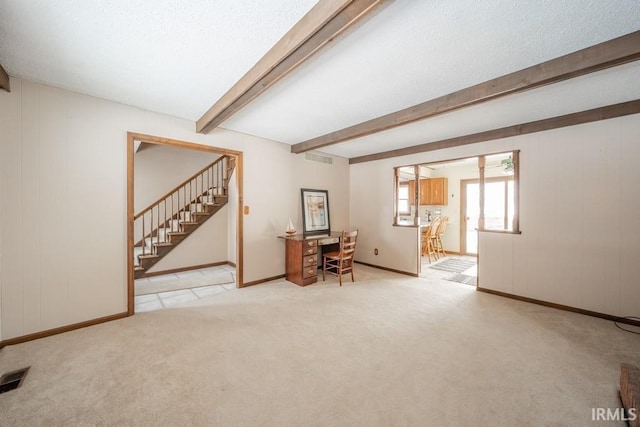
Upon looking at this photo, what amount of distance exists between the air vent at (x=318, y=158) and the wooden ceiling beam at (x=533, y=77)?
6.38 feet

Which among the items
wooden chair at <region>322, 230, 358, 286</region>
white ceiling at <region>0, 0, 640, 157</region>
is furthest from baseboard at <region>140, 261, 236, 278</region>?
white ceiling at <region>0, 0, 640, 157</region>

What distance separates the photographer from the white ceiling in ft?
4.99

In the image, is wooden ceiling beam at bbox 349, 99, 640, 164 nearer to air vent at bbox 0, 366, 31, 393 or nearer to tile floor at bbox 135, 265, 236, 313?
tile floor at bbox 135, 265, 236, 313

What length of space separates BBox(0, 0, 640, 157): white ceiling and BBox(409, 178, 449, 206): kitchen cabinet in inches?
163

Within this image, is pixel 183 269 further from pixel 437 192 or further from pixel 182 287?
pixel 437 192

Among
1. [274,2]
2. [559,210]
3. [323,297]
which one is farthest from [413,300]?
[274,2]

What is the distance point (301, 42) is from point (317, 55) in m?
0.28

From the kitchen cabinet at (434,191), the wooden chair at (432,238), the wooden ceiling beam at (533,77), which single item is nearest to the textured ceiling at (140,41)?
the wooden ceiling beam at (533,77)

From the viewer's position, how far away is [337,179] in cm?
561

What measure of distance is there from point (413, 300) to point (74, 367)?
12.0 ft

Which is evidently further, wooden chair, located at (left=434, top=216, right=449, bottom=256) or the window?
the window

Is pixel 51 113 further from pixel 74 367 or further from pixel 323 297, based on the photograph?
pixel 323 297

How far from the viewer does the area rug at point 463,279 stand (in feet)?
14.2

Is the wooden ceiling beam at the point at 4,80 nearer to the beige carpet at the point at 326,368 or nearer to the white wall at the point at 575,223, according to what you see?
the beige carpet at the point at 326,368
